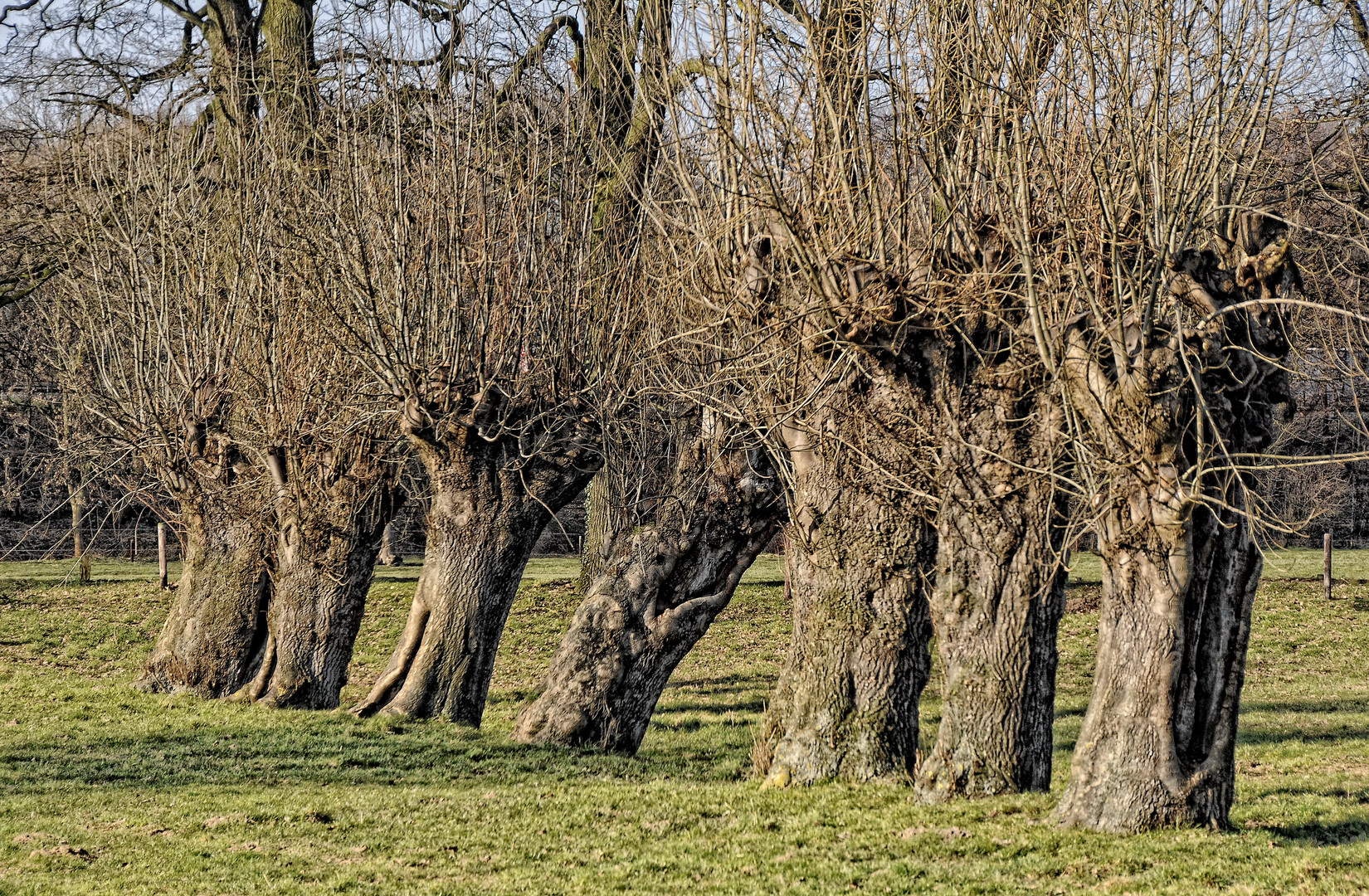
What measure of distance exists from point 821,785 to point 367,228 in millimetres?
7502

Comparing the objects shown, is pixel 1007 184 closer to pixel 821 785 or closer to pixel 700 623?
pixel 821 785

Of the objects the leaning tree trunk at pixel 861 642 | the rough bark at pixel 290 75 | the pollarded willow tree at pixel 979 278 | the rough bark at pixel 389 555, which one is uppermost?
the rough bark at pixel 290 75

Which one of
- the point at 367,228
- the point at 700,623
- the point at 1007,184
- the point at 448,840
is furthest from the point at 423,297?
the point at 1007,184

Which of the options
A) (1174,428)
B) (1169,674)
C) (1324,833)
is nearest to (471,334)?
(1174,428)

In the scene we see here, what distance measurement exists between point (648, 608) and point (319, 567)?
15.3 feet

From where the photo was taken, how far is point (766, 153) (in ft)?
29.5

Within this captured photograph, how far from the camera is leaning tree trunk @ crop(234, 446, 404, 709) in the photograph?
1537 cm

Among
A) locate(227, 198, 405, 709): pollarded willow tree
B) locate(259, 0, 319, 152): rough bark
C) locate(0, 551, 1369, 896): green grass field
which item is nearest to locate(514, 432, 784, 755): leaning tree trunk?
locate(0, 551, 1369, 896): green grass field

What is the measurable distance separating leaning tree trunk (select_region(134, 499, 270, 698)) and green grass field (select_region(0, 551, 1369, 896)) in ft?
2.12

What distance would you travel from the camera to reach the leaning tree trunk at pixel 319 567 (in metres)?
15.4

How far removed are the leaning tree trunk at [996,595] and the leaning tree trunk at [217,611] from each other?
10127mm

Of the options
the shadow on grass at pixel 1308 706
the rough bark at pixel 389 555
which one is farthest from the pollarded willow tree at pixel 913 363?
the rough bark at pixel 389 555

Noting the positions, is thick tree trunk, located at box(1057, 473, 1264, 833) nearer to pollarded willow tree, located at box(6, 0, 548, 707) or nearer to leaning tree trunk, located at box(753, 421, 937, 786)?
leaning tree trunk, located at box(753, 421, 937, 786)

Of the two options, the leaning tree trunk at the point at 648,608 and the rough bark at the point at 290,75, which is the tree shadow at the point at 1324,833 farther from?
the rough bark at the point at 290,75
